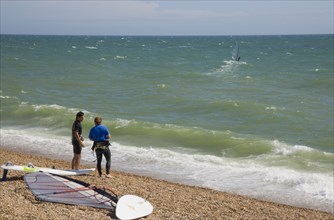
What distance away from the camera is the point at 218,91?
33469 millimetres

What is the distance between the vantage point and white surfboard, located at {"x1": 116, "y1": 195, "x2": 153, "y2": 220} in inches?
366

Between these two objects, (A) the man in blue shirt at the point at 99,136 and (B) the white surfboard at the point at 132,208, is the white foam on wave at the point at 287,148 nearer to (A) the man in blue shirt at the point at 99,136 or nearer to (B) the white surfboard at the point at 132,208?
(A) the man in blue shirt at the point at 99,136

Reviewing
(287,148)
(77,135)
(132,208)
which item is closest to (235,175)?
(287,148)

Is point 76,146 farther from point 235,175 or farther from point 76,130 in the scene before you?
point 235,175

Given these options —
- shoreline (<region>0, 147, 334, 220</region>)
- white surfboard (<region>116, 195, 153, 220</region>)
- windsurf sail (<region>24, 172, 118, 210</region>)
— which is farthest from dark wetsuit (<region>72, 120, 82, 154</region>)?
white surfboard (<region>116, 195, 153, 220</region>)

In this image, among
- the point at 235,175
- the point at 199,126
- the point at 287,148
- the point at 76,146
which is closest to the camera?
the point at 76,146

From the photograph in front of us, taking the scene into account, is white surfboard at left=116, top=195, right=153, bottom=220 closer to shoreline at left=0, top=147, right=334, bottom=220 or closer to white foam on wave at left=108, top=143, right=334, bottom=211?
shoreline at left=0, top=147, right=334, bottom=220

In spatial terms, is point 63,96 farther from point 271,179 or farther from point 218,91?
point 271,179

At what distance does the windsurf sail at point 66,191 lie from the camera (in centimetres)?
988

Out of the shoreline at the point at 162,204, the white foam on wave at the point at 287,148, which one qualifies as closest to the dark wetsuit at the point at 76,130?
the shoreline at the point at 162,204

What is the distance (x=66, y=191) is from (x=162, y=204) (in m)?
2.08

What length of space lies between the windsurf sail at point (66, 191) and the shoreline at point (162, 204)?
177mm

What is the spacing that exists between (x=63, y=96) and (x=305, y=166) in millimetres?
18707

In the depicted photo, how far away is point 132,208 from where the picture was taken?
9.51 meters
